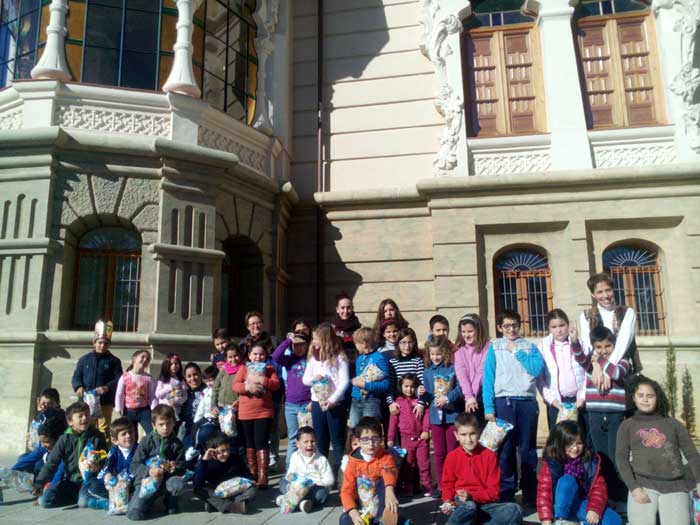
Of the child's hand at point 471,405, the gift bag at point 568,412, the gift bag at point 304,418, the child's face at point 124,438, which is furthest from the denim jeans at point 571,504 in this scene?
the child's face at point 124,438

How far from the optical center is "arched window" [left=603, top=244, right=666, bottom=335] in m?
9.96

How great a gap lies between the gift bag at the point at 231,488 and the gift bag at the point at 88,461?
1239mm

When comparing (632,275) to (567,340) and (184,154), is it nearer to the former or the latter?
(567,340)

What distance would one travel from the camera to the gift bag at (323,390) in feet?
18.7

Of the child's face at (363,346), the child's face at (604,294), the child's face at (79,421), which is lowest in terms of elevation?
the child's face at (79,421)

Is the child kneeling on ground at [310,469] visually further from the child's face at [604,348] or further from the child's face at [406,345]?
the child's face at [604,348]

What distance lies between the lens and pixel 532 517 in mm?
4852

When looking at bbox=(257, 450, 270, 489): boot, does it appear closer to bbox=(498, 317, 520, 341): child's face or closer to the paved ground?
the paved ground

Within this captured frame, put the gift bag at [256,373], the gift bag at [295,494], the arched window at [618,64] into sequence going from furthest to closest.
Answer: the arched window at [618,64] → the gift bag at [256,373] → the gift bag at [295,494]

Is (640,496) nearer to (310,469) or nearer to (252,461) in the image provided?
(310,469)

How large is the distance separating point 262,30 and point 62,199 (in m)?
5.38

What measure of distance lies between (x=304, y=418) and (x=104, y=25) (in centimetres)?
758

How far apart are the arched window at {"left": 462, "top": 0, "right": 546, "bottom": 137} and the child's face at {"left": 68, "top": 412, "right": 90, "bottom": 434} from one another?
830 centimetres

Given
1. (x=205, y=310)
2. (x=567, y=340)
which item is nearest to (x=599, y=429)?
(x=567, y=340)
